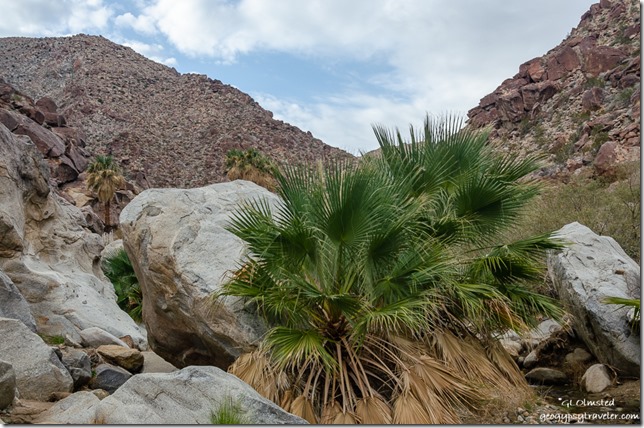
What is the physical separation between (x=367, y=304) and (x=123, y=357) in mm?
5044

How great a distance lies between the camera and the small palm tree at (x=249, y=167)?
112ft

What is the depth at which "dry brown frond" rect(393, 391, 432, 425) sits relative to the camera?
6.53 metres

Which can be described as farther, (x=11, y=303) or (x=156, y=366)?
(x=156, y=366)

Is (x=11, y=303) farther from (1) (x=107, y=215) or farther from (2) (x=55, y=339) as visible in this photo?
(1) (x=107, y=215)

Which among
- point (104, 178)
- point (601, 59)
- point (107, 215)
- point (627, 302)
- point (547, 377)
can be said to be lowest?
point (547, 377)

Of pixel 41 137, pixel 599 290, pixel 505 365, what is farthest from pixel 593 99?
pixel 41 137

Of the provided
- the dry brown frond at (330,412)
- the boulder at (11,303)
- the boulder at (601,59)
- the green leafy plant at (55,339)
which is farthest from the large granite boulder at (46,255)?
the boulder at (601,59)

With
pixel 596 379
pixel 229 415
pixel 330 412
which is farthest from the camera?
pixel 596 379

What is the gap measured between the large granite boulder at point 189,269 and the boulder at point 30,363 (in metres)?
1.87

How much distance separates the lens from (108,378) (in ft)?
28.3

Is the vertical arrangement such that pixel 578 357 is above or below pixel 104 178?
below

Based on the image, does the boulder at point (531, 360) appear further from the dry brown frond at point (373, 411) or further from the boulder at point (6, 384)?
the boulder at point (6, 384)

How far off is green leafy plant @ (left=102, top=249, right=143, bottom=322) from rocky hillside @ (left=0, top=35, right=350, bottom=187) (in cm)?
4060

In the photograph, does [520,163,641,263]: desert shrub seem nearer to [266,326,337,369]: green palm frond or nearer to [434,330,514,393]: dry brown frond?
[434,330,514,393]: dry brown frond
